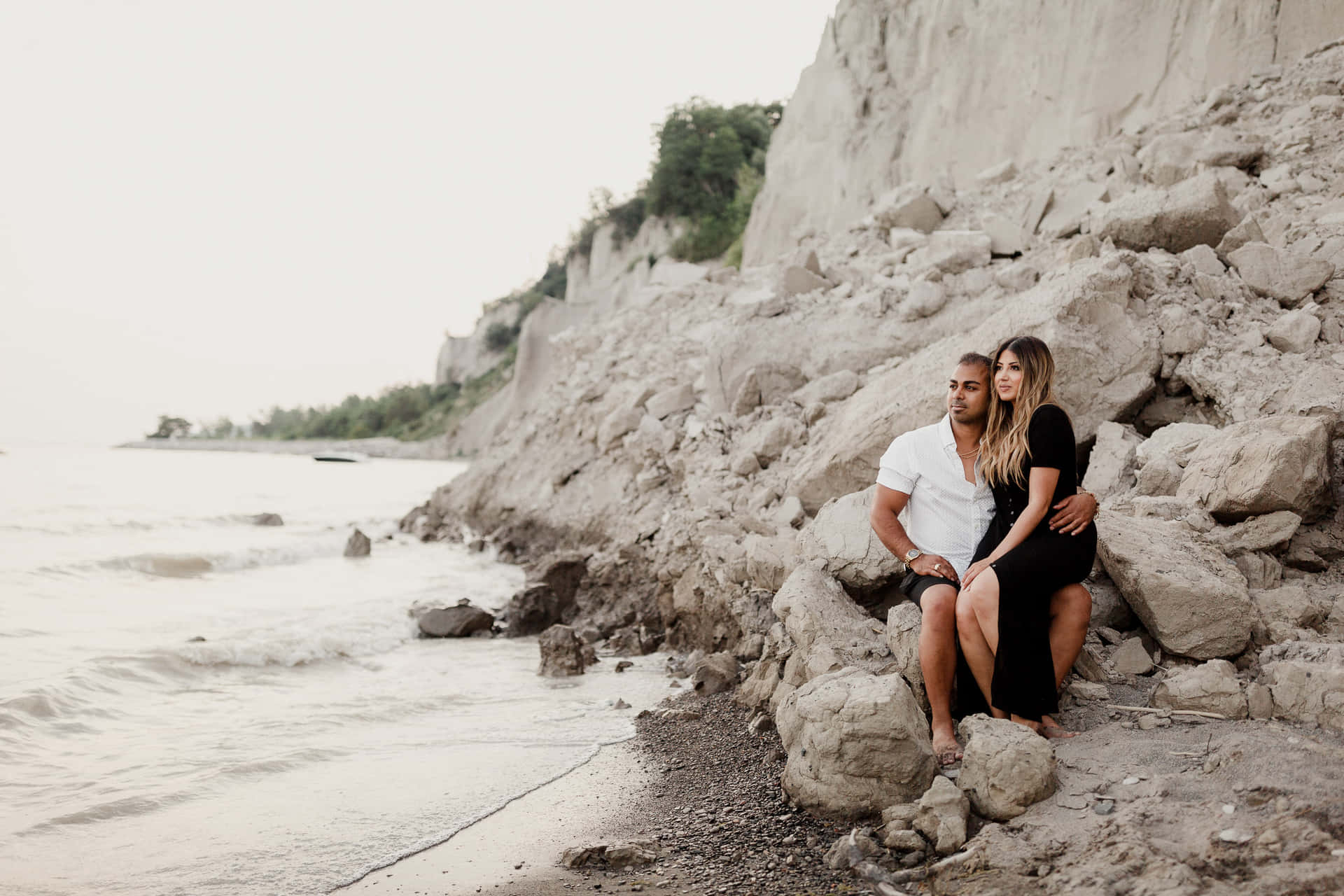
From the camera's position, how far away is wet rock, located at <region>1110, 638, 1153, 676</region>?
12.7ft

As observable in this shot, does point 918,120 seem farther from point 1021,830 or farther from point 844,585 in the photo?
point 1021,830

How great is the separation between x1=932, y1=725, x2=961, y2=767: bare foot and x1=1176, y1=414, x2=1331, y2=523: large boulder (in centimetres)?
204

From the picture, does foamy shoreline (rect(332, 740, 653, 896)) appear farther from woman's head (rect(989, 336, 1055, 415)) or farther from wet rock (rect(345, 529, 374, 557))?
wet rock (rect(345, 529, 374, 557))

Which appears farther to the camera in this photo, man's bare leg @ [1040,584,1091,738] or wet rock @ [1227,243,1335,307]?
wet rock @ [1227,243,1335,307]

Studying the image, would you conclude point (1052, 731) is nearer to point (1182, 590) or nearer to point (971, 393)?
point (1182, 590)

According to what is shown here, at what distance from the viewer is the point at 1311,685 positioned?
3199mm

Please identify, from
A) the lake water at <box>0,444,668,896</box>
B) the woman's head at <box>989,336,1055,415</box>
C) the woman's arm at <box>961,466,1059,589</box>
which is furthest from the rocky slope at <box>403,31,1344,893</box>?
the lake water at <box>0,444,668,896</box>

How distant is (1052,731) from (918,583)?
80 cm

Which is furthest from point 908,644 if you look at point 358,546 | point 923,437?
point 358,546

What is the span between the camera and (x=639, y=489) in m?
9.29

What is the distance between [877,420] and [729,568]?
5.00 feet

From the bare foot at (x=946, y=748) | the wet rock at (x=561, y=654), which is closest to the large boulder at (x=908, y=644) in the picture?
the bare foot at (x=946, y=748)

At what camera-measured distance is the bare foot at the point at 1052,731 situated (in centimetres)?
345

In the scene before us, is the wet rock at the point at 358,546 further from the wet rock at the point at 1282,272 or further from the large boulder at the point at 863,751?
the wet rock at the point at 1282,272
